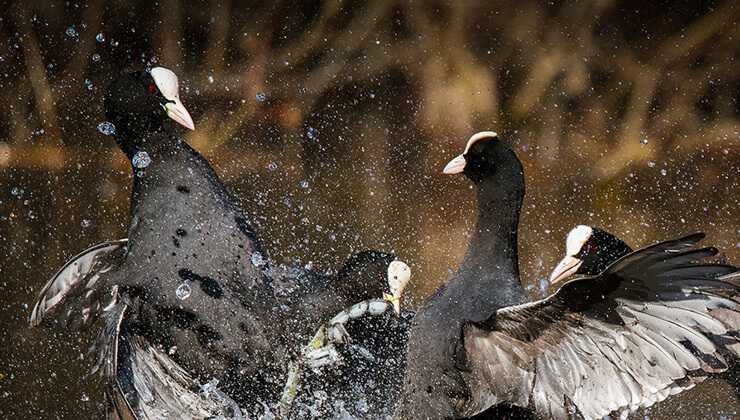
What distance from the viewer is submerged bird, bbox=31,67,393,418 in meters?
2.36

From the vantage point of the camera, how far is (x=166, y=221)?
2422mm

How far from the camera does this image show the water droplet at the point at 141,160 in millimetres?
2479

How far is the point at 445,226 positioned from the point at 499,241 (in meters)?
1.85

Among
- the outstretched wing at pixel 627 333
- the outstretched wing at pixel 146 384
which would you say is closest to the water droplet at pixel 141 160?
the outstretched wing at pixel 146 384

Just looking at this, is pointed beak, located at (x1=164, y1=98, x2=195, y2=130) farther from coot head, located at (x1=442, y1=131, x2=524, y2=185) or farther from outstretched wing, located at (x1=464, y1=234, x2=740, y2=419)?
outstretched wing, located at (x1=464, y1=234, x2=740, y2=419)

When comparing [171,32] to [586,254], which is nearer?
[586,254]

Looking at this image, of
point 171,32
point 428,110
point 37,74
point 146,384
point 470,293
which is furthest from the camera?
point 428,110

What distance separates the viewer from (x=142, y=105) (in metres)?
2.50

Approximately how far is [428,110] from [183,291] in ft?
6.57

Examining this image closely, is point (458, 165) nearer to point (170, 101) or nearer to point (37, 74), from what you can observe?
point (170, 101)

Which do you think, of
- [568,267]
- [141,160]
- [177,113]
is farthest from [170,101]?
[568,267]

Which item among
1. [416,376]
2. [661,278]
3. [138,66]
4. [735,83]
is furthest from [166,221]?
[735,83]

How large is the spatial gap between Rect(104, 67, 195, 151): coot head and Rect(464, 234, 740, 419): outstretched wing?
1.12 meters

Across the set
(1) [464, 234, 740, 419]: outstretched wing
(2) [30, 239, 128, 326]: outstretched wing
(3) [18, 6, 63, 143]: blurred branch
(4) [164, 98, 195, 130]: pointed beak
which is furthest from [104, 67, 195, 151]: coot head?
(3) [18, 6, 63, 143]: blurred branch
